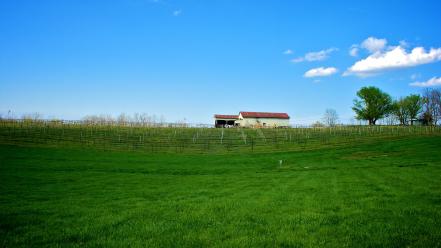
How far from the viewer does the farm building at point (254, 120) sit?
378ft

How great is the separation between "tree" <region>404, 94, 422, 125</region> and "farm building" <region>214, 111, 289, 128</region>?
4233 cm

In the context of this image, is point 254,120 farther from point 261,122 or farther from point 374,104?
point 374,104

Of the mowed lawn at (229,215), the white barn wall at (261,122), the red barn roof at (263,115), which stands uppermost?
the red barn roof at (263,115)

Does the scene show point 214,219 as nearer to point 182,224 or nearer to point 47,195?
point 182,224

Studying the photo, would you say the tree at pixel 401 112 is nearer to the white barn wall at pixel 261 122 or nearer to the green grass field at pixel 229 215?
the white barn wall at pixel 261 122

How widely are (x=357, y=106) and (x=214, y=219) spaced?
118473 millimetres

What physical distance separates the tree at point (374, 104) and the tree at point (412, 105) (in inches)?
338

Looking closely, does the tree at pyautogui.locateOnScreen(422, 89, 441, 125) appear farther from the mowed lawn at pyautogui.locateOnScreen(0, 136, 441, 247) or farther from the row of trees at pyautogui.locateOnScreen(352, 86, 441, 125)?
the mowed lawn at pyautogui.locateOnScreen(0, 136, 441, 247)

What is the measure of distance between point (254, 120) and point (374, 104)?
41.1 meters

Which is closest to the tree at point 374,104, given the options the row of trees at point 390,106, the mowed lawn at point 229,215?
the row of trees at point 390,106

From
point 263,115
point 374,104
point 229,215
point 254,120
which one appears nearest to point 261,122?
point 254,120

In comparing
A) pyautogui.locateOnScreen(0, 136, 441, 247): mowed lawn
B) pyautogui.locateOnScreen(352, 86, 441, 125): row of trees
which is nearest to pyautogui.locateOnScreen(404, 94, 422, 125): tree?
pyautogui.locateOnScreen(352, 86, 441, 125): row of trees

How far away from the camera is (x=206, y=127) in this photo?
9806 centimetres

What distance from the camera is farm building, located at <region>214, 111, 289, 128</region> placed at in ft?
378
